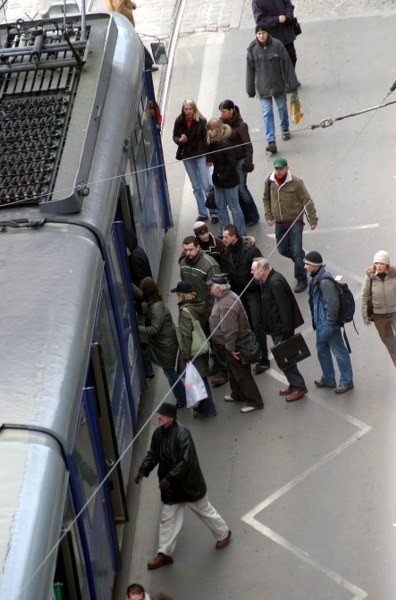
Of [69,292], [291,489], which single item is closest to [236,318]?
[291,489]

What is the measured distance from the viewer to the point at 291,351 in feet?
37.4

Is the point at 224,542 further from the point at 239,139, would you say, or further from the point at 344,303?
the point at 239,139

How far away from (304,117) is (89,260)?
8185 millimetres

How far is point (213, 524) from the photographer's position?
396 inches

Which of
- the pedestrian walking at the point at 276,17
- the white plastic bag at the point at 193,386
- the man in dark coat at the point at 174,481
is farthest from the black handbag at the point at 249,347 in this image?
the pedestrian walking at the point at 276,17

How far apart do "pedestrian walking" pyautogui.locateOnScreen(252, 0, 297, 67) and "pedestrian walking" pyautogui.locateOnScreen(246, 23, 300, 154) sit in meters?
0.63

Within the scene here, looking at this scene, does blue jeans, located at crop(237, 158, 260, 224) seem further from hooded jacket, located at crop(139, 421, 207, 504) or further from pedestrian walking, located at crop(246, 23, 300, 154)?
hooded jacket, located at crop(139, 421, 207, 504)

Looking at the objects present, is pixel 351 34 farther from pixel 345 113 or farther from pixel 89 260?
pixel 89 260

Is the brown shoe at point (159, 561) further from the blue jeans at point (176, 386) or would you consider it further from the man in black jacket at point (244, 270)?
the man in black jacket at point (244, 270)

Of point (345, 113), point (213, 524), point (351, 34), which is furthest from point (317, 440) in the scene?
point (351, 34)

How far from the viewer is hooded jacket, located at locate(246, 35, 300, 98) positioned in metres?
15.5

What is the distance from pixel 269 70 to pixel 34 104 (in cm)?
543

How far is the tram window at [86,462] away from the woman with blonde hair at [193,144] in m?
6.07

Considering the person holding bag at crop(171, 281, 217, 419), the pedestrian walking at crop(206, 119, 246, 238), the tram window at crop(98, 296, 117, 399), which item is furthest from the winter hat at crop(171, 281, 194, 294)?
the pedestrian walking at crop(206, 119, 246, 238)
